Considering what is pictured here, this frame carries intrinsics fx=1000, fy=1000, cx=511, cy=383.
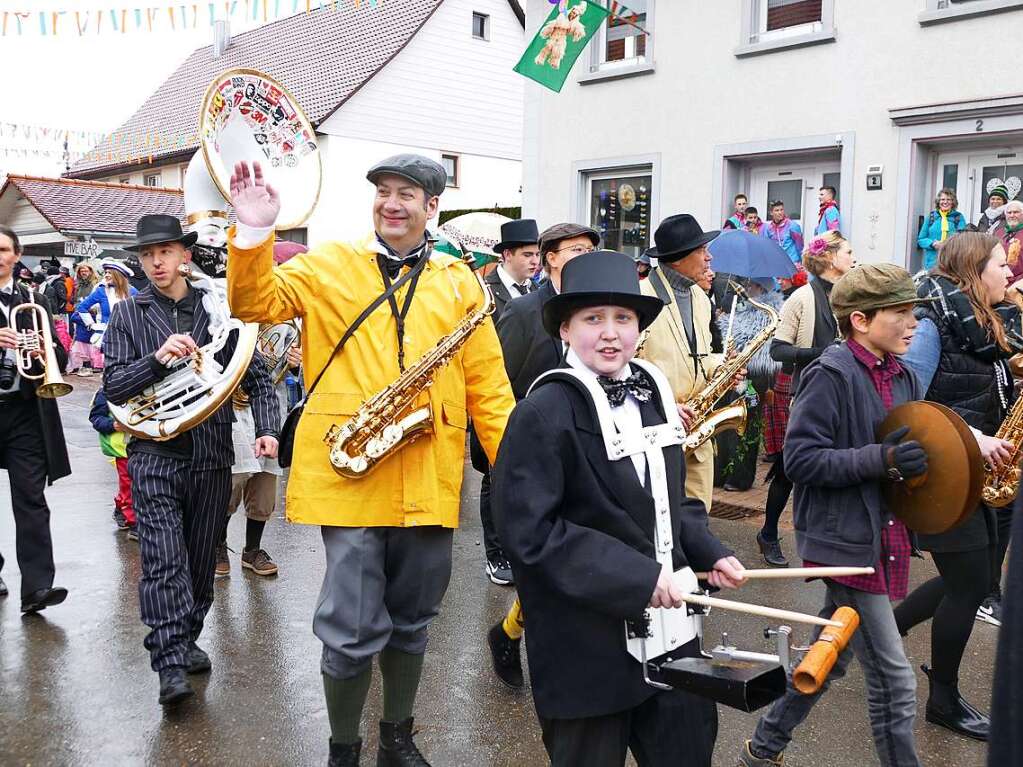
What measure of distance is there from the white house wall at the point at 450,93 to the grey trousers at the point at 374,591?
25.4 metres

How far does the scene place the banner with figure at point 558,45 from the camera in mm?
11742

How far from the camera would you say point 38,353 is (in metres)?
5.16

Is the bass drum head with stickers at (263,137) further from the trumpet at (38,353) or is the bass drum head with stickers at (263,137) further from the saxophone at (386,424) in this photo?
the trumpet at (38,353)

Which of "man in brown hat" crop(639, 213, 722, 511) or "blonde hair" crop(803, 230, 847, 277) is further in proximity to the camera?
"blonde hair" crop(803, 230, 847, 277)

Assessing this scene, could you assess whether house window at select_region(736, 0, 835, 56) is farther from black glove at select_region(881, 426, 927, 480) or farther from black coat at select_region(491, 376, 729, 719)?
black coat at select_region(491, 376, 729, 719)

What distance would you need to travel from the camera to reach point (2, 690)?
4.32m

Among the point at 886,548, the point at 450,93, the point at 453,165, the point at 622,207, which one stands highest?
the point at 450,93

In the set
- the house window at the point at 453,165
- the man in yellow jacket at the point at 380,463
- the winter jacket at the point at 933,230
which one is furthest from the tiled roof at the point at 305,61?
the man in yellow jacket at the point at 380,463

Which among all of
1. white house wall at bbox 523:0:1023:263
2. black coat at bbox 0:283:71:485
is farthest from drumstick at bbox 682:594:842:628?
white house wall at bbox 523:0:1023:263

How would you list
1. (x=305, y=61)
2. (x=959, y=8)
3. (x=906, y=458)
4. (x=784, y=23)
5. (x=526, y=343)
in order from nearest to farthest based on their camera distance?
(x=906, y=458) < (x=526, y=343) < (x=959, y=8) < (x=784, y=23) < (x=305, y=61)

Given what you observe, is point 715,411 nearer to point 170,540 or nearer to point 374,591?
point 374,591

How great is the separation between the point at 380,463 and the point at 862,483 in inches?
62.8

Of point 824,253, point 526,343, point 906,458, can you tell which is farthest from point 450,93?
point 906,458

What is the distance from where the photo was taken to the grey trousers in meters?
3.32
